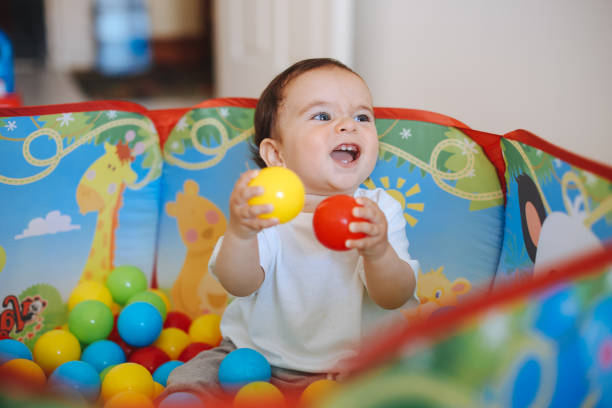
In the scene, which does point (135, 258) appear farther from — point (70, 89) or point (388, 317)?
point (70, 89)

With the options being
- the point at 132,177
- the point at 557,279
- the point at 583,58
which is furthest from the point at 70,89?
the point at 557,279

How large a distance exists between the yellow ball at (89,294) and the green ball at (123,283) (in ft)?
0.06

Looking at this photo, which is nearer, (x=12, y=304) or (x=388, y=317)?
(x=388, y=317)

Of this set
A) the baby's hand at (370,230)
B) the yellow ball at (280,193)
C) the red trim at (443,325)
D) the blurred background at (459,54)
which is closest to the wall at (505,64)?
the blurred background at (459,54)

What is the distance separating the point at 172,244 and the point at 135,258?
0.09m

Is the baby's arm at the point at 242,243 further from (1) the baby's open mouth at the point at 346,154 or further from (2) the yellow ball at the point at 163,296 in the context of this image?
(2) the yellow ball at the point at 163,296

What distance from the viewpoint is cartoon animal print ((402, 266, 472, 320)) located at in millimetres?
1123

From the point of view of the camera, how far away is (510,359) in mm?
459

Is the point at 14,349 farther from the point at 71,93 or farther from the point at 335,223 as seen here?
the point at 71,93

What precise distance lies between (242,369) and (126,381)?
0.74ft

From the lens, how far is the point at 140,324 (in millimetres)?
1162

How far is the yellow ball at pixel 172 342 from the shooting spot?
4.01ft

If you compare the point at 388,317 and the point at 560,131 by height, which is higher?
the point at 560,131

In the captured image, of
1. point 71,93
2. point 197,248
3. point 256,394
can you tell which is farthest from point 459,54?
point 71,93
